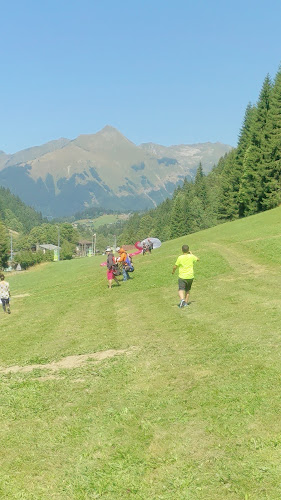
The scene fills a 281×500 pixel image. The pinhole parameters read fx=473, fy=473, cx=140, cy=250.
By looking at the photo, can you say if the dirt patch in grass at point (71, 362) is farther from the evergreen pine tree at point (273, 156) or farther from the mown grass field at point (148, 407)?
the evergreen pine tree at point (273, 156)

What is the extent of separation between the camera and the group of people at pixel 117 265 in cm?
3050

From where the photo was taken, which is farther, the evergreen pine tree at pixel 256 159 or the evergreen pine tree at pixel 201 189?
the evergreen pine tree at pixel 201 189

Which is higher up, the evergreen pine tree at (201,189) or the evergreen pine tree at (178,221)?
the evergreen pine tree at (201,189)

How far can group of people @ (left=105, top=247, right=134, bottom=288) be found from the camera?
100ft

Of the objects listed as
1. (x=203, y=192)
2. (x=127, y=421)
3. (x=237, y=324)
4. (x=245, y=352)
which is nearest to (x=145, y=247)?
(x=237, y=324)

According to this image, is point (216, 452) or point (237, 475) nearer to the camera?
point (237, 475)

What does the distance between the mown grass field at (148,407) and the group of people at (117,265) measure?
10774mm

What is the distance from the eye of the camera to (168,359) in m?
12.1

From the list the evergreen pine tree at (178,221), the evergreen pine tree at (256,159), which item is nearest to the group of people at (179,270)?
the evergreen pine tree at (256,159)

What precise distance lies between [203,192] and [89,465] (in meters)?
141

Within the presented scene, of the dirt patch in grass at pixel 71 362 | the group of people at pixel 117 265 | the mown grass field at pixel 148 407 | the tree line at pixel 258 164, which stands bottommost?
the dirt patch in grass at pixel 71 362

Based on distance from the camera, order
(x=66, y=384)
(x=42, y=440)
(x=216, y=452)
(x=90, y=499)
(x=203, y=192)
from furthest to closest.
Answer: (x=203, y=192), (x=66, y=384), (x=42, y=440), (x=216, y=452), (x=90, y=499)

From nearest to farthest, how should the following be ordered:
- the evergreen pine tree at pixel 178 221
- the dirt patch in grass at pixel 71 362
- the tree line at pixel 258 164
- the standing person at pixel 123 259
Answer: the dirt patch in grass at pixel 71 362
the standing person at pixel 123 259
the tree line at pixel 258 164
the evergreen pine tree at pixel 178 221

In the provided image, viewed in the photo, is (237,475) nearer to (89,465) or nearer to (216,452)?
(216,452)
